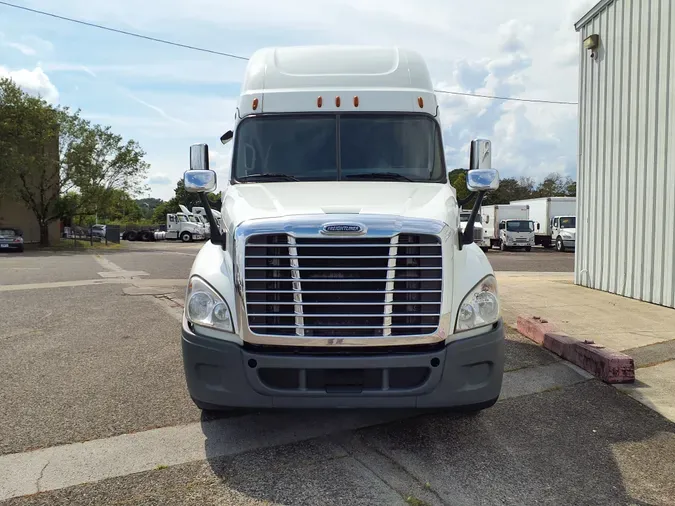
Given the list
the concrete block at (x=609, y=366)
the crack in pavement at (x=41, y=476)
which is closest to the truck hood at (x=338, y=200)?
the crack in pavement at (x=41, y=476)

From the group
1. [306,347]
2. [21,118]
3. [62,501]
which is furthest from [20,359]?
[21,118]

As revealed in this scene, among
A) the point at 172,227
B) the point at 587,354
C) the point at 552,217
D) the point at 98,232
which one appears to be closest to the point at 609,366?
the point at 587,354

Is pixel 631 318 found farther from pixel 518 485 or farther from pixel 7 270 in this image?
pixel 7 270

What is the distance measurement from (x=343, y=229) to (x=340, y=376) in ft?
3.03

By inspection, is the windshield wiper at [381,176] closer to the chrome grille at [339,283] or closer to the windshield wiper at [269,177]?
the windshield wiper at [269,177]

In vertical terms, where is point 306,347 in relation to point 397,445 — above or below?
above

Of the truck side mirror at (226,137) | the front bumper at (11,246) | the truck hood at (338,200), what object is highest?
the truck side mirror at (226,137)

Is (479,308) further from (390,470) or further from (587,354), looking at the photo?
(587,354)

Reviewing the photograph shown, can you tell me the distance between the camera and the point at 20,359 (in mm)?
6246

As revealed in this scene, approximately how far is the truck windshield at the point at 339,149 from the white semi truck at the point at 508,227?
28896 mm

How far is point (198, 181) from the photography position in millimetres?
4516

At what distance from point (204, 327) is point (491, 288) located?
6.34 feet

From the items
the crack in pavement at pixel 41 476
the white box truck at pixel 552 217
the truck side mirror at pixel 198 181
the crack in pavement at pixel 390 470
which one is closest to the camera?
the crack in pavement at pixel 390 470

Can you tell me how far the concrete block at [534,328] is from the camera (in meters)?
6.99
